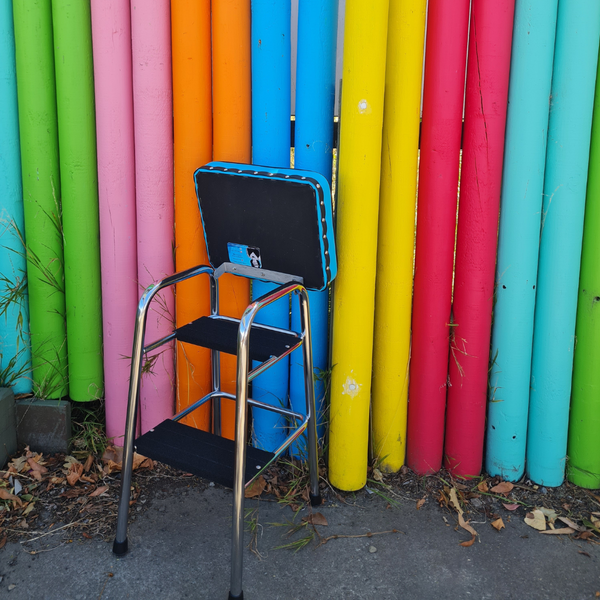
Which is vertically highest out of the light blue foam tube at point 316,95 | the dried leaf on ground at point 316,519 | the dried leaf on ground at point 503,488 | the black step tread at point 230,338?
the light blue foam tube at point 316,95

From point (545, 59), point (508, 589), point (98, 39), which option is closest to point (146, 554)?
point (508, 589)

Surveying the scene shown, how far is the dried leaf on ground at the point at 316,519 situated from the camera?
9.48 ft

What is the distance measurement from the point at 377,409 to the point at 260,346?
868 millimetres

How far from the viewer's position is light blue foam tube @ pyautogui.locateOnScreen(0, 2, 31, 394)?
3.01 meters

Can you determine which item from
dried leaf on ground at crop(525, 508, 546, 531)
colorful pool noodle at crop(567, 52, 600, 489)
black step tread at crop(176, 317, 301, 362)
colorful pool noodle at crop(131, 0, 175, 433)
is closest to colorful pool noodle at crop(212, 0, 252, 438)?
colorful pool noodle at crop(131, 0, 175, 433)

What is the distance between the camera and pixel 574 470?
3.12m

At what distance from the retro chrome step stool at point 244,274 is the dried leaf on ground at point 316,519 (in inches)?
16.0

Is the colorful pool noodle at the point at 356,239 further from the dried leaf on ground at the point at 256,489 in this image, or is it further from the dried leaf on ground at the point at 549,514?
the dried leaf on ground at the point at 549,514

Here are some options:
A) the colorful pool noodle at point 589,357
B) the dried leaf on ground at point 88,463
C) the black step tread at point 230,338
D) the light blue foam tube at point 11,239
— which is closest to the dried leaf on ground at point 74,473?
the dried leaf on ground at point 88,463

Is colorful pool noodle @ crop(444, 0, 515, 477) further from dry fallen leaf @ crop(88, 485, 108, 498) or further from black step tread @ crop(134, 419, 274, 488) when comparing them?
Answer: dry fallen leaf @ crop(88, 485, 108, 498)

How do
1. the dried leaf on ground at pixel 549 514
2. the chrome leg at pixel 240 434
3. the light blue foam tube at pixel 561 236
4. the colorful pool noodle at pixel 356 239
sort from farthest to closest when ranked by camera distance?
the dried leaf on ground at pixel 549 514 → the light blue foam tube at pixel 561 236 → the colorful pool noodle at pixel 356 239 → the chrome leg at pixel 240 434

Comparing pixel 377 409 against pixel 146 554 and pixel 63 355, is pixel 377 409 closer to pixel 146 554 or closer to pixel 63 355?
pixel 146 554

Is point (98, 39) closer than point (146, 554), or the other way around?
point (146, 554)

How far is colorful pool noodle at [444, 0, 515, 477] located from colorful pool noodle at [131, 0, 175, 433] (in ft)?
4.25
